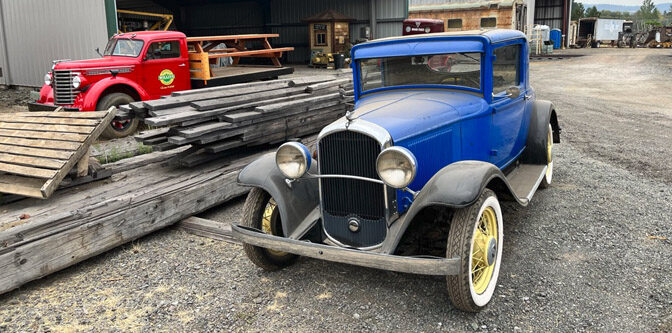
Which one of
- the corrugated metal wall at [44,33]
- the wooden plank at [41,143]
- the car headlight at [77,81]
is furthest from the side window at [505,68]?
the corrugated metal wall at [44,33]

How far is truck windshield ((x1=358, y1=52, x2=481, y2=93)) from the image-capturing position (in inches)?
171

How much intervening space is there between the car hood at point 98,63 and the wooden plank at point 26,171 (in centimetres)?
465

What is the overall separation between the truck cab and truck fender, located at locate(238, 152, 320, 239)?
5.61 meters

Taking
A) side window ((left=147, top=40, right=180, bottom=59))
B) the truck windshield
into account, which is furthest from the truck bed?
the truck windshield

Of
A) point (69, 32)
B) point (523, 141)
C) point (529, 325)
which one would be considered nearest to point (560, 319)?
point (529, 325)

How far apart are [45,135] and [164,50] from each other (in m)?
5.43

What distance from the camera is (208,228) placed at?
482 centimetres

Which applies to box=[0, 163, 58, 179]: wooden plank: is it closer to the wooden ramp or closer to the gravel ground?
the wooden ramp

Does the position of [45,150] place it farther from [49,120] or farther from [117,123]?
[117,123]

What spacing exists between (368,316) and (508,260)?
55.4 inches

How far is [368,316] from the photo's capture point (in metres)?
3.33

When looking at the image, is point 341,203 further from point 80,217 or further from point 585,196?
point 585,196

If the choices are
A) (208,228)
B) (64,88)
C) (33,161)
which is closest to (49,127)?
(33,161)

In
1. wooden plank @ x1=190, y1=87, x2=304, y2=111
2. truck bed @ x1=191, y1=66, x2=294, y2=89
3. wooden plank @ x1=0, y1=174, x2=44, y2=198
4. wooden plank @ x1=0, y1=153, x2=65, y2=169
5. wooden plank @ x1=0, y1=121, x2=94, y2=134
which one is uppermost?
truck bed @ x1=191, y1=66, x2=294, y2=89
